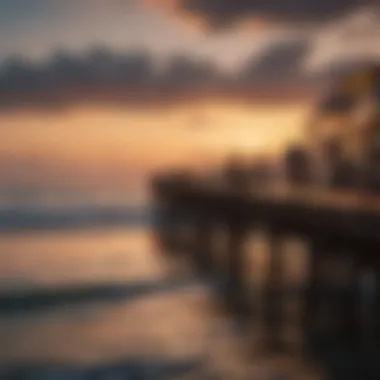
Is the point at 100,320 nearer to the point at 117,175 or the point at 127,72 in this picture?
the point at 117,175

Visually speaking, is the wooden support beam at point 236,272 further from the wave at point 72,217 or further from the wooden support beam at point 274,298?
the wave at point 72,217

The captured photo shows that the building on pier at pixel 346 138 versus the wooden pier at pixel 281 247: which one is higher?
the building on pier at pixel 346 138

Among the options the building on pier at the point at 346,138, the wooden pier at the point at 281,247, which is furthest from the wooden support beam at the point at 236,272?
the building on pier at the point at 346,138

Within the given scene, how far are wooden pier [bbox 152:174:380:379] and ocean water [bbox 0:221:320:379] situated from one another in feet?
0.18

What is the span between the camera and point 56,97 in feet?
5.49

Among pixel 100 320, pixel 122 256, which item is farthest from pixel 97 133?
pixel 100 320

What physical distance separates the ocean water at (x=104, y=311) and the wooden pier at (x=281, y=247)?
0.18 feet

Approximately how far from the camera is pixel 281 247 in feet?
5.57

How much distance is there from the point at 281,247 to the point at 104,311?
372 mm

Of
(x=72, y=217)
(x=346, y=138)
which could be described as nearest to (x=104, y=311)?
(x=72, y=217)

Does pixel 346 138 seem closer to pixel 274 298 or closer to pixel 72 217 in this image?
pixel 274 298

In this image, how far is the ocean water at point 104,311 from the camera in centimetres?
162

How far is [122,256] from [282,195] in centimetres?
35

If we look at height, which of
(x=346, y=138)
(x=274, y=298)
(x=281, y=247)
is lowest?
(x=274, y=298)
